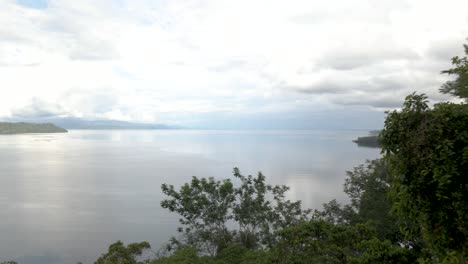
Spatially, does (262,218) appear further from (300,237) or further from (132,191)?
(132,191)

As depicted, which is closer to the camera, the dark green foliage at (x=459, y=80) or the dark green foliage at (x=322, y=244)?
the dark green foliage at (x=459, y=80)

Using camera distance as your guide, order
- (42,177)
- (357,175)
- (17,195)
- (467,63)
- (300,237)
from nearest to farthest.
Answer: (467,63) < (300,237) < (357,175) < (17,195) < (42,177)

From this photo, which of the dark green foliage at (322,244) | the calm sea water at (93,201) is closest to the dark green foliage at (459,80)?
the dark green foliage at (322,244)

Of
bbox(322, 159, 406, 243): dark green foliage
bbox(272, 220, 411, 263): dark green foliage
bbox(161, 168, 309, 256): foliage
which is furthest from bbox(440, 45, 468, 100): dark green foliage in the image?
bbox(161, 168, 309, 256): foliage

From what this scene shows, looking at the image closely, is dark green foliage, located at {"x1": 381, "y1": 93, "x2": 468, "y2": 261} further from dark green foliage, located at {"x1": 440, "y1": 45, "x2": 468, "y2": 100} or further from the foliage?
the foliage

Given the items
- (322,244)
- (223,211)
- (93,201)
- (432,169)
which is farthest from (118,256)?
(93,201)

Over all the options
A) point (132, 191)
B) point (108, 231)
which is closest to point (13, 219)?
point (108, 231)

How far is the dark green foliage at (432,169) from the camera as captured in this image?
5.93 m

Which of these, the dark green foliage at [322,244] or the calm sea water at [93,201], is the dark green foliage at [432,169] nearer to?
the dark green foliage at [322,244]

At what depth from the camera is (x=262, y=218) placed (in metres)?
21.7

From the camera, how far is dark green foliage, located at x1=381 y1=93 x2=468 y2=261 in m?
5.93

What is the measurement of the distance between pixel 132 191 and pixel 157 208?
13.2m

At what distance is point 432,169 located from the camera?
604 centimetres

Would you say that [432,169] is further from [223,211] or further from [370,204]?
[223,211]
